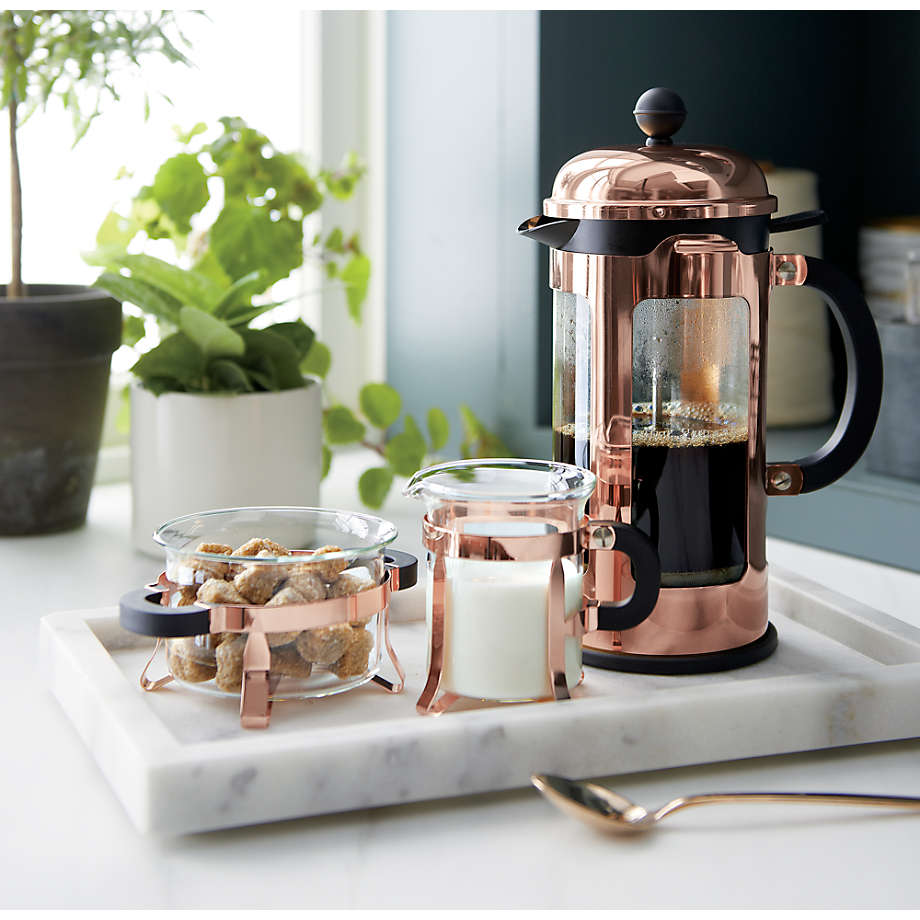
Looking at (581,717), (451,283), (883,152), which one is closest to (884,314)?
(883,152)

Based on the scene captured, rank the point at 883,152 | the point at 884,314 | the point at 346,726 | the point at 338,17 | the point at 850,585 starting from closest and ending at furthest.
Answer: the point at 346,726
the point at 850,585
the point at 884,314
the point at 883,152
the point at 338,17

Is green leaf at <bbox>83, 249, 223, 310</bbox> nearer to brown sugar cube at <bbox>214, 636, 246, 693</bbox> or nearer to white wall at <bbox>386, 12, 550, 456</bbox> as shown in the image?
white wall at <bbox>386, 12, 550, 456</bbox>

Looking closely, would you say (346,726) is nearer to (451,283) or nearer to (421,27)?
(451,283)

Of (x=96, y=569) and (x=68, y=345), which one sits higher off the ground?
(x=68, y=345)

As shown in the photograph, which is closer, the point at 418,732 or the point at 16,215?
the point at 418,732

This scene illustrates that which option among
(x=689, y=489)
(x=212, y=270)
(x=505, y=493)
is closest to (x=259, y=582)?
(x=505, y=493)

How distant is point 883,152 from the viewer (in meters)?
1.31

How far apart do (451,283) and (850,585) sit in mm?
560

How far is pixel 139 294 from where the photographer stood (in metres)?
1.00

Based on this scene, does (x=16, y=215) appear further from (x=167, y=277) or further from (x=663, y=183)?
(x=663, y=183)

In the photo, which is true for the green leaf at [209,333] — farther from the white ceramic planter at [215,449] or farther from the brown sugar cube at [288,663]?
the brown sugar cube at [288,663]

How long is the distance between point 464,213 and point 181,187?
330 millimetres

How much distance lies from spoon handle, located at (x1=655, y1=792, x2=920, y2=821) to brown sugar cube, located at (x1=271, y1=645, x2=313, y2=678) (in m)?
0.18

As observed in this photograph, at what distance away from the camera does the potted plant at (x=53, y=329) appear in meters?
1.04
